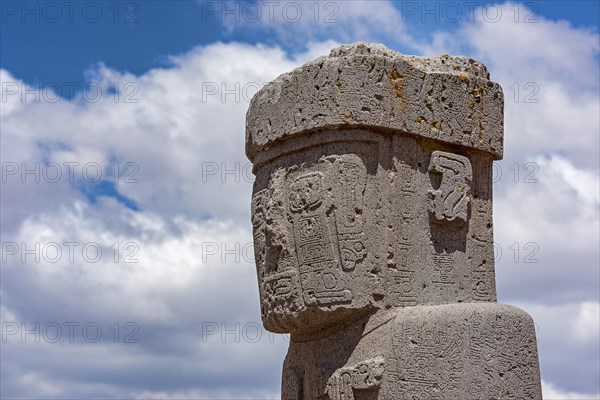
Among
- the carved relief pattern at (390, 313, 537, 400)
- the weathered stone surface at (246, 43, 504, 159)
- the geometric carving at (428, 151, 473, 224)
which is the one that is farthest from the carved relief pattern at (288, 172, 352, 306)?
the geometric carving at (428, 151, 473, 224)

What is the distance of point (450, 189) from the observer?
760 centimetres

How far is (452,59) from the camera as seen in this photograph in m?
8.01

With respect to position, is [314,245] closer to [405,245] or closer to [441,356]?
[405,245]

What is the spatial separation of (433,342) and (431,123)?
1.57m

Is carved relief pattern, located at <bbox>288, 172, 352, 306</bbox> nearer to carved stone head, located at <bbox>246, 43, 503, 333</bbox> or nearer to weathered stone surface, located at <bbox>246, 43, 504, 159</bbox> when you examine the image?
carved stone head, located at <bbox>246, 43, 503, 333</bbox>

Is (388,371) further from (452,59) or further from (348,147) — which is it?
(452,59)

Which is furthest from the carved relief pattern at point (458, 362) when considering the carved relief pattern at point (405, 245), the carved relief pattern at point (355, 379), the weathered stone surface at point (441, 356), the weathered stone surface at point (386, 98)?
the weathered stone surface at point (386, 98)

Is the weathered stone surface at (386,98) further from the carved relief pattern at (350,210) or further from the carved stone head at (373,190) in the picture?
the carved relief pattern at (350,210)

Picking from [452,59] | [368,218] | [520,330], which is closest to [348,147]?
[368,218]

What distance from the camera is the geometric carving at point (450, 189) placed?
7.54 meters

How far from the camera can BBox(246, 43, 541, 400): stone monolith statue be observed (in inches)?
280

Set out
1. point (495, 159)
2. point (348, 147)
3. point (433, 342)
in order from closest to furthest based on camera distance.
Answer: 1. point (433, 342)
2. point (348, 147)
3. point (495, 159)

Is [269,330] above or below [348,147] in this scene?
below

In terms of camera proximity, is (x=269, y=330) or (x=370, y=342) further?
(x=269, y=330)
